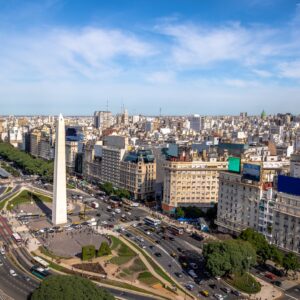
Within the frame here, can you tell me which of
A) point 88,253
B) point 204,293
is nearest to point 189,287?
point 204,293

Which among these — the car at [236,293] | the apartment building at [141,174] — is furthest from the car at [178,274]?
the apartment building at [141,174]

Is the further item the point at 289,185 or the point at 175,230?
the point at 175,230

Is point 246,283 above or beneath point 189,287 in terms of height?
above

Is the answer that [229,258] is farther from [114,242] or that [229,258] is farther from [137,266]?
[114,242]

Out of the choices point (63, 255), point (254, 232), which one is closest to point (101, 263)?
point (63, 255)

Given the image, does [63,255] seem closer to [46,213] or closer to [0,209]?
[46,213]

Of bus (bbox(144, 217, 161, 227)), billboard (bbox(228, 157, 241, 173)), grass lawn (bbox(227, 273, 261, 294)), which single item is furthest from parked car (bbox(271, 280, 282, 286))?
bus (bbox(144, 217, 161, 227))

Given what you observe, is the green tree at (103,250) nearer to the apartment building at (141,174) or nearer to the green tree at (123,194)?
the green tree at (123,194)
